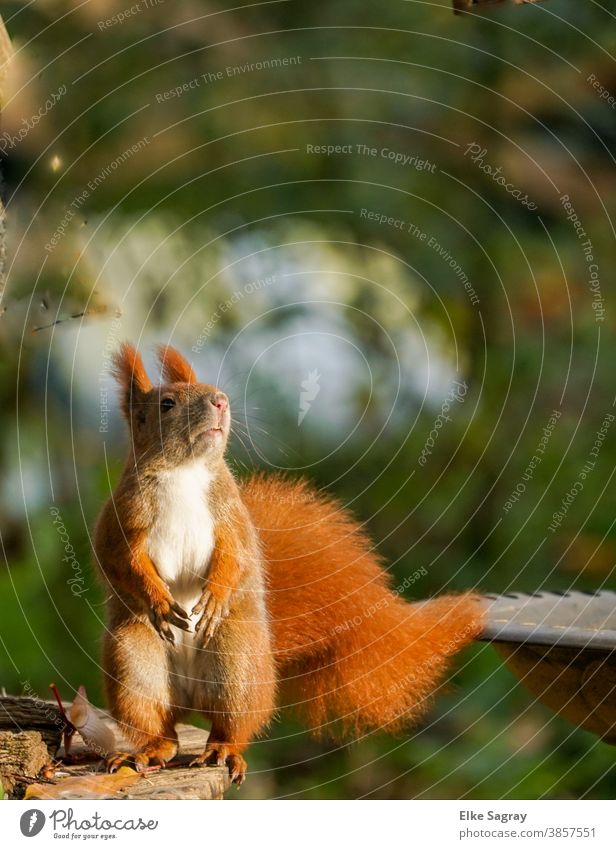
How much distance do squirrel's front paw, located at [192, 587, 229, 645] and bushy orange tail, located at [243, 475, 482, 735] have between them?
6.6 inches

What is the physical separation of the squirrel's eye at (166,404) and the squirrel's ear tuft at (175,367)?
0.03 m

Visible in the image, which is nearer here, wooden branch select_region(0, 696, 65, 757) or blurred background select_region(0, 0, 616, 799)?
wooden branch select_region(0, 696, 65, 757)

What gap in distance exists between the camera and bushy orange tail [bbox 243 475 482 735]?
3.56 ft

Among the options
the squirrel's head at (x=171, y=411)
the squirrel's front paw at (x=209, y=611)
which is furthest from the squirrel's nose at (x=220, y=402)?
the squirrel's front paw at (x=209, y=611)

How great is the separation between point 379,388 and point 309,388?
54cm

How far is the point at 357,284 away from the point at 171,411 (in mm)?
779

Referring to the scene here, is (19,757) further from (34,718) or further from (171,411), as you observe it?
(171,411)

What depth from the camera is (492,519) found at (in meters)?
1.96

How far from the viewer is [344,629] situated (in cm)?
109

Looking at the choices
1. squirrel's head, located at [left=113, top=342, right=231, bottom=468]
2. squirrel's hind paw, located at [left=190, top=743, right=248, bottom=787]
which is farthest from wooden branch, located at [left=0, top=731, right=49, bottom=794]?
squirrel's head, located at [left=113, top=342, right=231, bottom=468]

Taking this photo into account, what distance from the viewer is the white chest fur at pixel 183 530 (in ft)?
2.88

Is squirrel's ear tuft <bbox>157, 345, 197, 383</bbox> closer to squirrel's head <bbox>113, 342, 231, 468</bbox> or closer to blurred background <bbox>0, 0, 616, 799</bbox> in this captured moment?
squirrel's head <bbox>113, 342, 231, 468</bbox>

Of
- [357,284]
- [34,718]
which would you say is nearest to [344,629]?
[34,718]

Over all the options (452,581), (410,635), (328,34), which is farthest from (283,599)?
(328,34)
